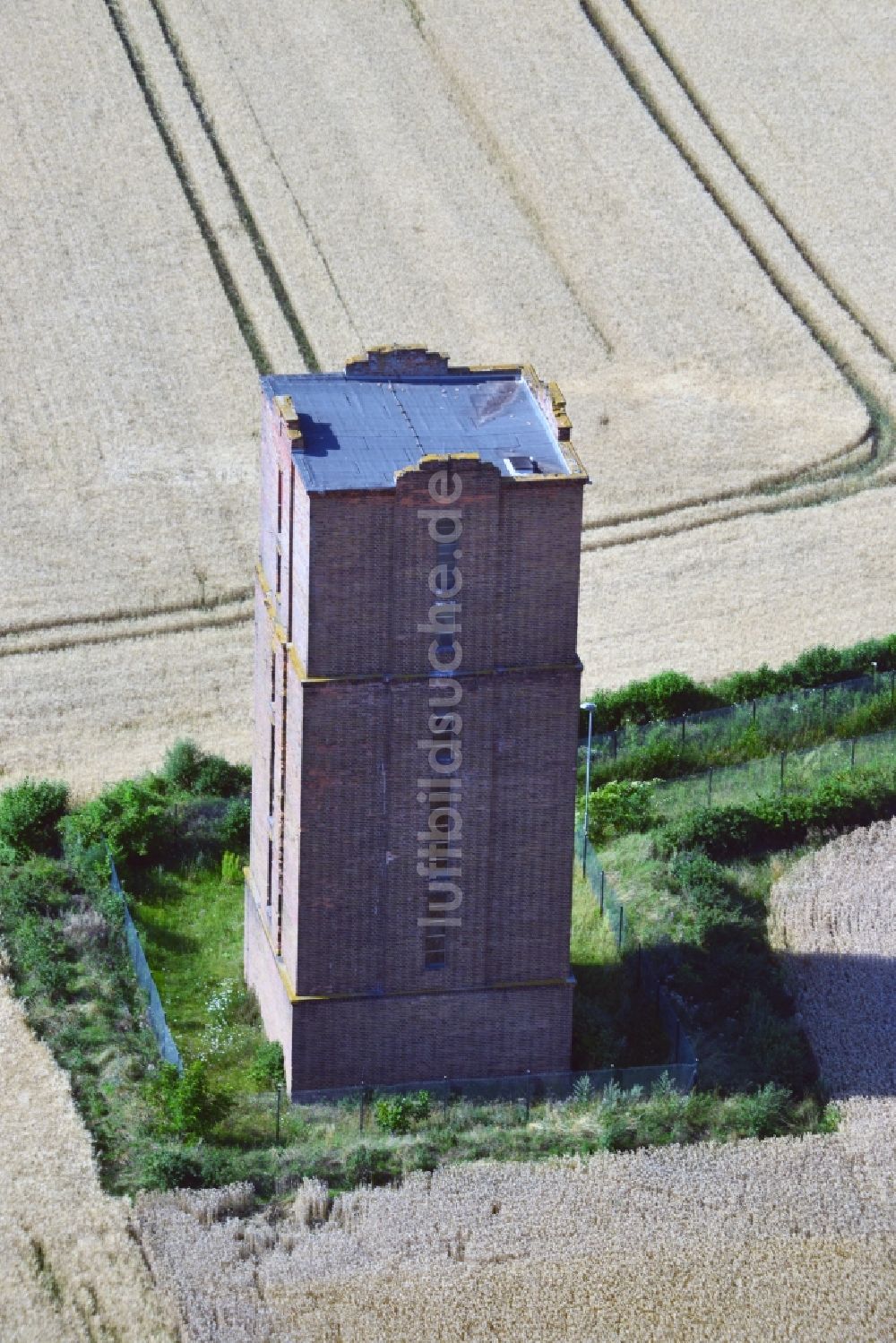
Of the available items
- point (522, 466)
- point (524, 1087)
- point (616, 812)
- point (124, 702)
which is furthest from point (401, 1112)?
point (124, 702)

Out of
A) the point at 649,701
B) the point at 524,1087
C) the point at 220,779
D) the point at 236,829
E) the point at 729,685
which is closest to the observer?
the point at 524,1087

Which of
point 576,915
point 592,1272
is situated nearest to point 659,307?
point 576,915

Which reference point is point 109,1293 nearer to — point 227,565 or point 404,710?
point 404,710

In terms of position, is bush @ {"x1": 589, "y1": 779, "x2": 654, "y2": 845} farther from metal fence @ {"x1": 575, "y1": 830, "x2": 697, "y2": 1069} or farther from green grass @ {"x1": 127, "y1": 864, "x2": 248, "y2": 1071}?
green grass @ {"x1": 127, "y1": 864, "x2": 248, "y2": 1071}

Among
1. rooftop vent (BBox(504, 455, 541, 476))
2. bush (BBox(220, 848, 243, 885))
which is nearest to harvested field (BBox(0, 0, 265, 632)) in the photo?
bush (BBox(220, 848, 243, 885))

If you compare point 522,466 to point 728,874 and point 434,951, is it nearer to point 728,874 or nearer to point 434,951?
point 434,951
